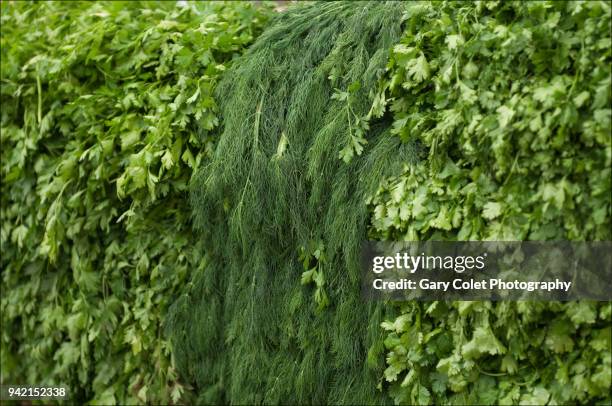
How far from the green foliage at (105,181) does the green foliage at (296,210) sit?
0.22m

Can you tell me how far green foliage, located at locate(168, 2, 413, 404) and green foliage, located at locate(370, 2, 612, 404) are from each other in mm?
152

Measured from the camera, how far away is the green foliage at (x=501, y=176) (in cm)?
276

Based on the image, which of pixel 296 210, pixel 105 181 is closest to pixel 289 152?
pixel 296 210

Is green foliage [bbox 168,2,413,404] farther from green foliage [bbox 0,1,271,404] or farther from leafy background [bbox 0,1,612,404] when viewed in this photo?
green foliage [bbox 0,1,271,404]

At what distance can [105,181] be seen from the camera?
13.7 feet

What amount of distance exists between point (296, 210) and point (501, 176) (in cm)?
95

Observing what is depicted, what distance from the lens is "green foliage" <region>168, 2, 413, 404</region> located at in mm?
3385

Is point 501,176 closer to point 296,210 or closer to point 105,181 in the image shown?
point 296,210

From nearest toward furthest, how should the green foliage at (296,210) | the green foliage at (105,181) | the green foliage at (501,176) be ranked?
1. the green foliage at (501,176)
2. the green foliage at (296,210)
3. the green foliage at (105,181)

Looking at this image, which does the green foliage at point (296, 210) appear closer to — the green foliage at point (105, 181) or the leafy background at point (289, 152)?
the leafy background at point (289, 152)

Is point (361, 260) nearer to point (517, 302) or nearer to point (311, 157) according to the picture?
point (311, 157)

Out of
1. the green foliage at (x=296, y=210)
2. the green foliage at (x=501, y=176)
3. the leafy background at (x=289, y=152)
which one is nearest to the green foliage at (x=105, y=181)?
the leafy background at (x=289, y=152)

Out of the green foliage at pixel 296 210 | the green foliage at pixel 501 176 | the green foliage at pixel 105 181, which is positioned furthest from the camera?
the green foliage at pixel 105 181

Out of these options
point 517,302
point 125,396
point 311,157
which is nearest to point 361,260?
point 311,157
